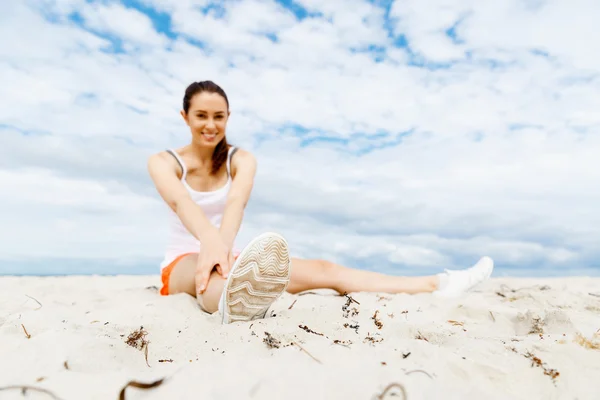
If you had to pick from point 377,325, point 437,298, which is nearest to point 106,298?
point 377,325

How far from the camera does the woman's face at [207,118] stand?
317 centimetres

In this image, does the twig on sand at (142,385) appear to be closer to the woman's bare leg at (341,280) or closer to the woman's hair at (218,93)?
the woman's bare leg at (341,280)

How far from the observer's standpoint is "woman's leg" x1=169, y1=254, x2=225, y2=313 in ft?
7.86

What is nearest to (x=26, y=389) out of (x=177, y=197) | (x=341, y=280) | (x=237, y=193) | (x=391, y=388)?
(x=391, y=388)

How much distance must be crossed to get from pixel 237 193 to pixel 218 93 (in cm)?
74

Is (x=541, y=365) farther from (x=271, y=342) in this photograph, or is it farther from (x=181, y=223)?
(x=181, y=223)

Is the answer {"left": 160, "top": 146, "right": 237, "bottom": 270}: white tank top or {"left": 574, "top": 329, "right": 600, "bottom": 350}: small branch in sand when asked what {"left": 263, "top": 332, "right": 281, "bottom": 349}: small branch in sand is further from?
{"left": 160, "top": 146, "right": 237, "bottom": 270}: white tank top

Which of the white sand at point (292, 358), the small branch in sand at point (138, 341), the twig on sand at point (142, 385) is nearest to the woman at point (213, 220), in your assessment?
the white sand at point (292, 358)

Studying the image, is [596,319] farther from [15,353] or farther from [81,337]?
[15,353]

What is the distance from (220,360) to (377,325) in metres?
0.87

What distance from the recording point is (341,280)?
3379mm

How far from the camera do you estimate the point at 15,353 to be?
1.48 metres

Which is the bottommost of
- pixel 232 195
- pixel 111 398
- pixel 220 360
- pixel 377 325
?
pixel 111 398

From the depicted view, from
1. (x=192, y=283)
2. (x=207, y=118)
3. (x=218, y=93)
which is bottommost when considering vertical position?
(x=192, y=283)
